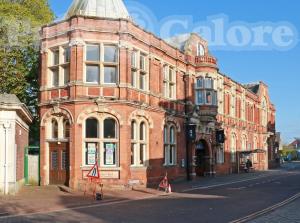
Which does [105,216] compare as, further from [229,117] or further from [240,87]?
[240,87]

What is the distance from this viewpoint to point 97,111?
2744 centimetres

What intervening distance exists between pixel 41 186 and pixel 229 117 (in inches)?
968

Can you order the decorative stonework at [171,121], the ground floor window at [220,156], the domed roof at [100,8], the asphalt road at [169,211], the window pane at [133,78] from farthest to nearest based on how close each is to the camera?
the ground floor window at [220,156], the decorative stonework at [171,121], the domed roof at [100,8], the window pane at [133,78], the asphalt road at [169,211]

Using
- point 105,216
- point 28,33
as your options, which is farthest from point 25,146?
point 105,216

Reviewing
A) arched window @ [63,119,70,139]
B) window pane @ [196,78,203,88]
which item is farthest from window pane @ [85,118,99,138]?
window pane @ [196,78,203,88]

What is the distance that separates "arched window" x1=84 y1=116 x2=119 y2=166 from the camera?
27438mm

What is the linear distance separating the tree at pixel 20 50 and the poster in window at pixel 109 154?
10.2 metres

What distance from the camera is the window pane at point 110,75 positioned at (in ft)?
92.2

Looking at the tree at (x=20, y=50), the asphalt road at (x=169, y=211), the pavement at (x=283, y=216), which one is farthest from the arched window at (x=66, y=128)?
the pavement at (x=283, y=216)

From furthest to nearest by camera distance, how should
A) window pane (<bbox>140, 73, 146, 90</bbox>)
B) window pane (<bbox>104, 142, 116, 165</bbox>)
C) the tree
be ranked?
the tree, window pane (<bbox>140, 73, 146, 90</bbox>), window pane (<bbox>104, 142, 116, 165</bbox>)

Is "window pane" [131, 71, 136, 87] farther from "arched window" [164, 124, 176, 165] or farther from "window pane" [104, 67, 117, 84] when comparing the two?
"arched window" [164, 124, 176, 165]

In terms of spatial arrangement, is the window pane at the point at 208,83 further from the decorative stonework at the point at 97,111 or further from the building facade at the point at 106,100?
the decorative stonework at the point at 97,111

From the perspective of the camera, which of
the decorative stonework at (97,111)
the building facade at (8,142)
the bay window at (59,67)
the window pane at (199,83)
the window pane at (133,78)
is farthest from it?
the window pane at (199,83)

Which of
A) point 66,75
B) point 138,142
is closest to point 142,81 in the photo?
point 138,142
